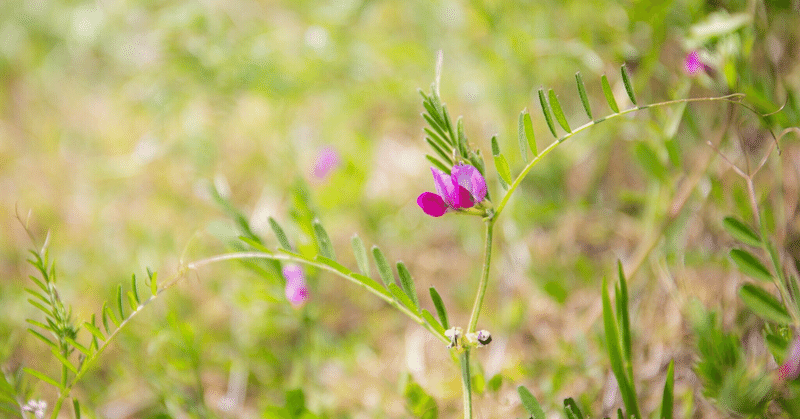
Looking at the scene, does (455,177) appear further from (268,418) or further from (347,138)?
(347,138)

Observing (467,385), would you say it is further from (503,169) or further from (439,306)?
(503,169)

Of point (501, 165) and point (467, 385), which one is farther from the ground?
point (501, 165)

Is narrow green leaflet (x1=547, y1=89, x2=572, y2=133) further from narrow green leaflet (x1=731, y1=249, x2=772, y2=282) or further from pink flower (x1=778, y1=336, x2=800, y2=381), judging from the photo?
pink flower (x1=778, y1=336, x2=800, y2=381)

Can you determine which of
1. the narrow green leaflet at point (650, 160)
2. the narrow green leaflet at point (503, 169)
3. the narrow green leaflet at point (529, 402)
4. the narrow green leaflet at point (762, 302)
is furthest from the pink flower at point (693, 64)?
the narrow green leaflet at point (529, 402)

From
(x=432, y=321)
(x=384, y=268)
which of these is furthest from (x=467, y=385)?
(x=384, y=268)

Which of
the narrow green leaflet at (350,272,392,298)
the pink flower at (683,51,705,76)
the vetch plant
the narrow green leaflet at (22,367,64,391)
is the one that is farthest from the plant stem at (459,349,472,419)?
the pink flower at (683,51,705,76)
